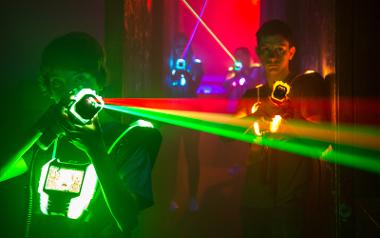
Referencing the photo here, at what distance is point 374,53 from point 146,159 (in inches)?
53.4

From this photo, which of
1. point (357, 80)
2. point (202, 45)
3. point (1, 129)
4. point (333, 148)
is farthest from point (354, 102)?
point (202, 45)

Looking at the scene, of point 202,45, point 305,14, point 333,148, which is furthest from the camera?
point 202,45

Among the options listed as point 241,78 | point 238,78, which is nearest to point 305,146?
point 241,78

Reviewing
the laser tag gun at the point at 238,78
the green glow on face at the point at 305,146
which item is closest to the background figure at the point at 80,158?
the green glow on face at the point at 305,146

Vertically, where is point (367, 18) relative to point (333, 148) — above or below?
above

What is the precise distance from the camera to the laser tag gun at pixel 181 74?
5.02 m

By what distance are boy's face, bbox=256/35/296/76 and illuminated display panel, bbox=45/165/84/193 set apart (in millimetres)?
1461

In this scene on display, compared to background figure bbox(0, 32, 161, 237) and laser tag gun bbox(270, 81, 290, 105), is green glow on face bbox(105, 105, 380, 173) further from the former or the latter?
background figure bbox(0, 32, 161, 237)

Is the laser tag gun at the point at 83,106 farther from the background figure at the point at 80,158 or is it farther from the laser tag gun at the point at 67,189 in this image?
the laser tag gun at the point at 67,189

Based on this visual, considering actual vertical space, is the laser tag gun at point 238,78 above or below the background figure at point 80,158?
above

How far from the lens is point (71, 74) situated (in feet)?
6.00

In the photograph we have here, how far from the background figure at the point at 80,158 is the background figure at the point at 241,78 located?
123 inches

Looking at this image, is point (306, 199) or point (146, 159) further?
point (306, 199)

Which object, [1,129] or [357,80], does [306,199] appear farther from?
[1,129]
